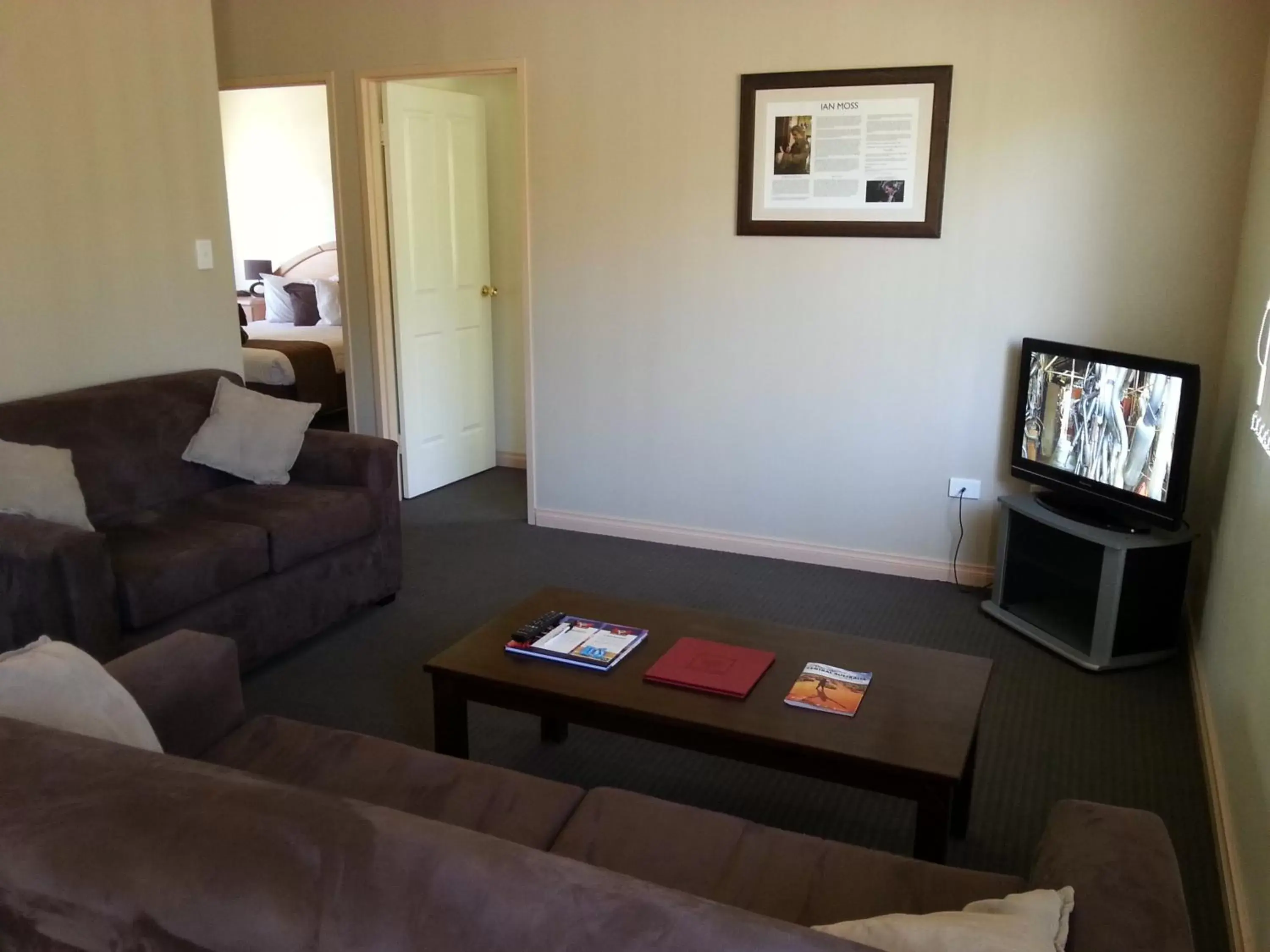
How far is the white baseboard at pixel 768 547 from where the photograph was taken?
4.05 meters

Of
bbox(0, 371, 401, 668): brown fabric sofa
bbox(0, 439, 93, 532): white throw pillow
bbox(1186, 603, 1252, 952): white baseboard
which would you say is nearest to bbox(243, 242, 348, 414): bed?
bbox(0, 371, 401, 668): brown fabric sofa

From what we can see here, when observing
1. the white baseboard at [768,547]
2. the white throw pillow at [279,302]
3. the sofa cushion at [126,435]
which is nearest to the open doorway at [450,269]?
the white baseboard at [768,547]

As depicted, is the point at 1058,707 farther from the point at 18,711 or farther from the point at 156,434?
the point at 156,434

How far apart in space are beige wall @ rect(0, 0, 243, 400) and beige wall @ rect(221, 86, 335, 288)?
4.31 m

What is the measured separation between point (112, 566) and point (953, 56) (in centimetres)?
329

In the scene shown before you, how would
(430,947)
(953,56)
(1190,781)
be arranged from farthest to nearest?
(953,56), (1190,781), (430,947)

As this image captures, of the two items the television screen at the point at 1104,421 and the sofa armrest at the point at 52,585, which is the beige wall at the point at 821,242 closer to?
the television screen at the point at 1104,421

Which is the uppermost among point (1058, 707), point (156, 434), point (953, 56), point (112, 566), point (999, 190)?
point (953, 56)

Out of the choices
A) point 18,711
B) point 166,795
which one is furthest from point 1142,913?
point 18,711

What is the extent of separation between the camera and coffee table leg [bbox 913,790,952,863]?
1863mm

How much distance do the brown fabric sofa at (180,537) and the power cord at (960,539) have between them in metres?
2.20

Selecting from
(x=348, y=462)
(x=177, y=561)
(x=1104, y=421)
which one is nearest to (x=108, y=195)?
(x=348, y=462)

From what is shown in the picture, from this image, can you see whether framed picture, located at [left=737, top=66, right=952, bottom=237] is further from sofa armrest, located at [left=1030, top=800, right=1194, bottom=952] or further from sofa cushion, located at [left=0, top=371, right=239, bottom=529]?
sofa armrest, located at [left=1030, top=800, right=1194, bottom=952]

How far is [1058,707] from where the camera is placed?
2977 millimetres
